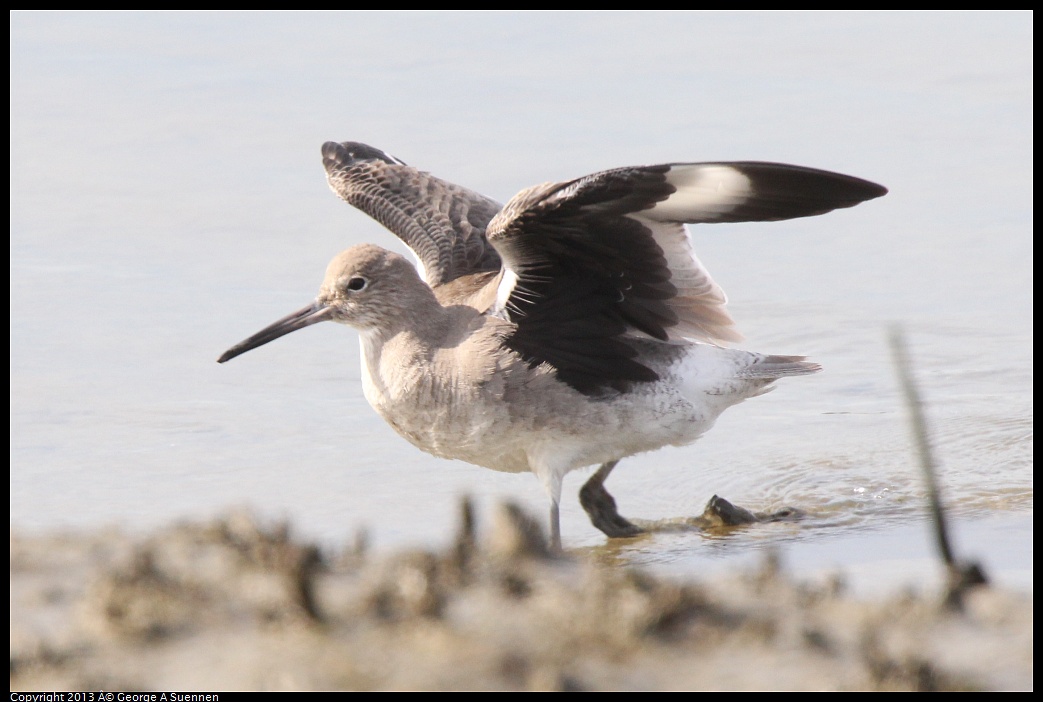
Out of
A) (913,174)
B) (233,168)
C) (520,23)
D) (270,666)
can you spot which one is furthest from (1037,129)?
(270,666)

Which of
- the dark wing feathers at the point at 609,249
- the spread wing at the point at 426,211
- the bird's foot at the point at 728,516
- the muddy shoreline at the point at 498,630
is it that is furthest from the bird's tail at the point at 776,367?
the muddy shoreline at the point at 498,630

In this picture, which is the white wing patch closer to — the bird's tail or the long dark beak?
the bird's tail

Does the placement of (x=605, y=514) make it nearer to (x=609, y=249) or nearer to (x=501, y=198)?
(x=609, y=249)

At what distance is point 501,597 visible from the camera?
382 centimetres

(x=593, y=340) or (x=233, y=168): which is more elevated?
(x=233, y=168)

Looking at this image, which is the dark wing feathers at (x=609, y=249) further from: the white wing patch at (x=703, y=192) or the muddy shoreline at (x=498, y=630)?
the muddy shoreline at (x=498, y=630)

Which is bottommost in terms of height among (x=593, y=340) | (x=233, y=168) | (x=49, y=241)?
(x=593, y=340)

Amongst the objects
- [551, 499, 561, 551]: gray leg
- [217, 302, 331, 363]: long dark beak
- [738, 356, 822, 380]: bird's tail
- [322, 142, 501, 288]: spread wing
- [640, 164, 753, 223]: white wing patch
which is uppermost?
[322, 142, 501, 288]: spread wing

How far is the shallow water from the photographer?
6.91 meters

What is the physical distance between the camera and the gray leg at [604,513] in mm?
6402

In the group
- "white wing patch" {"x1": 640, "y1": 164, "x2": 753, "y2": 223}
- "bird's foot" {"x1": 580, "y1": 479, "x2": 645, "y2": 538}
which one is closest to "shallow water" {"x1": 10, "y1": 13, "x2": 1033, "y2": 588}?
"bird's foot" {"x1": 580, "y1": 479, "x2": 645, "y2": 538}

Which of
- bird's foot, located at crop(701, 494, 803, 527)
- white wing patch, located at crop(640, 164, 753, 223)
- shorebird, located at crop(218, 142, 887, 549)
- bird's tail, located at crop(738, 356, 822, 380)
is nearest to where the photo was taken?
white wing patch, located at crop(640, 164, 753, 223)

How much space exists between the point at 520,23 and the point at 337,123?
10.3 ft
